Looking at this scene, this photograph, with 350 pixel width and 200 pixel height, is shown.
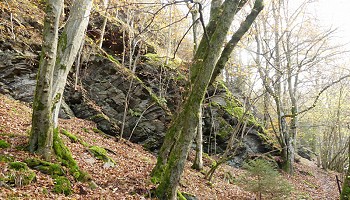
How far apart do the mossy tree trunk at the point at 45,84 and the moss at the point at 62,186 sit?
28.7 inches

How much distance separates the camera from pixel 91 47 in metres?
15.2

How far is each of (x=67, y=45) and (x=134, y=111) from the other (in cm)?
756

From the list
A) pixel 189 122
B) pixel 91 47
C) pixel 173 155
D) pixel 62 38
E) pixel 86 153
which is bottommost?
pixel 86 153

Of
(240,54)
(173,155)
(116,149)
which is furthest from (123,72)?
(240,54)

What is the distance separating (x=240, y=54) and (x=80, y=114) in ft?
78.1

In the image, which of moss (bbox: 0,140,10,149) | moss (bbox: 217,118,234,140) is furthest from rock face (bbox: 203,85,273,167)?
moss (bbox: 0,140,10,149)

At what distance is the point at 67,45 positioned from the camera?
6660 millimetres

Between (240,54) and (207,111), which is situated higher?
(240,54)

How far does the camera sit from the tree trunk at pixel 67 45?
258 inches

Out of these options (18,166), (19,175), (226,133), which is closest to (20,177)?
(19,175)

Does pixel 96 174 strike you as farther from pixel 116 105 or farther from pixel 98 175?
pixel 116 105

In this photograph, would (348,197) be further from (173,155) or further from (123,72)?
(123,72)

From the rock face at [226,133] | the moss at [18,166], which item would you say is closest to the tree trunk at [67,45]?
the moss at [18,166]

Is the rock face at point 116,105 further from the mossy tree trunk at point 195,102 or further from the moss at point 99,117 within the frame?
the mossy tree trunk at point 195,102
